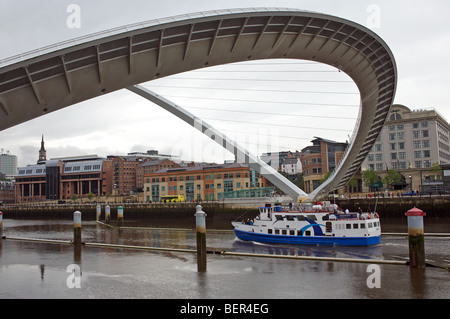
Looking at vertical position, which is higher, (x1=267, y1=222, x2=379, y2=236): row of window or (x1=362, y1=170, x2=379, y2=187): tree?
(x1=362, y1=170, x2=379, y2=187): tree

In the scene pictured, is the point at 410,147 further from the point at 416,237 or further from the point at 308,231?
the point at 416,237

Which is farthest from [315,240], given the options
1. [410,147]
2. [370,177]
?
[410,147]

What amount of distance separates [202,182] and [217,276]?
74.0m

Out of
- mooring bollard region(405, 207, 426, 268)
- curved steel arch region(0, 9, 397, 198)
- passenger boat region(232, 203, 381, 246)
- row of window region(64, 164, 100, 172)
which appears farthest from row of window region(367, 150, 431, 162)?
row of window region(64, 164, 100, 172)

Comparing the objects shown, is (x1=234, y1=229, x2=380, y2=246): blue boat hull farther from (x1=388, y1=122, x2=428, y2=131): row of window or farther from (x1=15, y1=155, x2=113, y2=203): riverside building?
(x1=15, y1=155, x2=113, y2=203): riverside building

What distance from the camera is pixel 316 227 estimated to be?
3111 centimetres

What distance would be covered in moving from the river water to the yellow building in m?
56.2

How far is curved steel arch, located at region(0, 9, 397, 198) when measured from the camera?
12289mm

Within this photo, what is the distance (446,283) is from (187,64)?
14.0 meters

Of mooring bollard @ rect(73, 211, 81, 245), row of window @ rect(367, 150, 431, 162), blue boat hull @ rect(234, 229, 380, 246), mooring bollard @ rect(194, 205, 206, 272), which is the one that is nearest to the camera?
mooring bollard @ rect(194, 205, 206, 272)

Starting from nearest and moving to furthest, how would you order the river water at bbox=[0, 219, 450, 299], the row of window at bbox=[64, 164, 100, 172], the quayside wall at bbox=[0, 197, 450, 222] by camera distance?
the river water at bbox=[0, 219, 450, 299] → the quayside wall at bbox=[0, 197, 450, 222] → the row of window at bbox=[64, 164, 100, 172]

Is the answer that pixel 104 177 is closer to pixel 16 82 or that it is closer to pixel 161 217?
pixel 161 217
